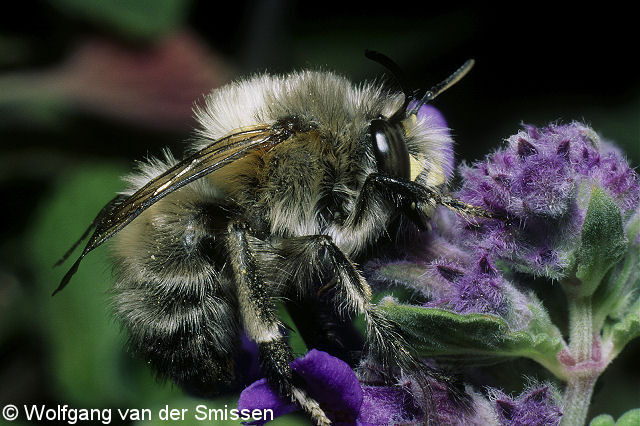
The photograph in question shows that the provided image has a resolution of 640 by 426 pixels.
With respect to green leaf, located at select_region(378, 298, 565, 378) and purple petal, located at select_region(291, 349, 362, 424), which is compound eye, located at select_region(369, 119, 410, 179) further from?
purple petal, located at select_region(291, 349, 362, 424)

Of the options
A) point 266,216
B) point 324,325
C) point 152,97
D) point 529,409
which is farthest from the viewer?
point 152,97

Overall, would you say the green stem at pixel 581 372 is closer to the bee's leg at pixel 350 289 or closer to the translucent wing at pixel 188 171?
the bee's leg at pixel 350 289

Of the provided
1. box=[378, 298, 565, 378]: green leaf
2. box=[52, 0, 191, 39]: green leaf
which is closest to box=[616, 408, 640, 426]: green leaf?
box=[378, 298, 565, 378]: green leaf

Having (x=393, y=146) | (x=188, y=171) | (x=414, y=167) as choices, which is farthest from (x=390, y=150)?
(x=188, y=171)

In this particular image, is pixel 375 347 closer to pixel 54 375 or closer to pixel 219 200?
pixel 219 200

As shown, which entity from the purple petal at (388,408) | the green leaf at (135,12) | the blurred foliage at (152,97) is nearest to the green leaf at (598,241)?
the purple petal at (388,408)

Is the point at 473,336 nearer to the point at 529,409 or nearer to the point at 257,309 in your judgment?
the point at 529,409

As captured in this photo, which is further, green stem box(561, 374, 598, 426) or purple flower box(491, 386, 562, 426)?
green stem box(561, 374, 598, 426)
